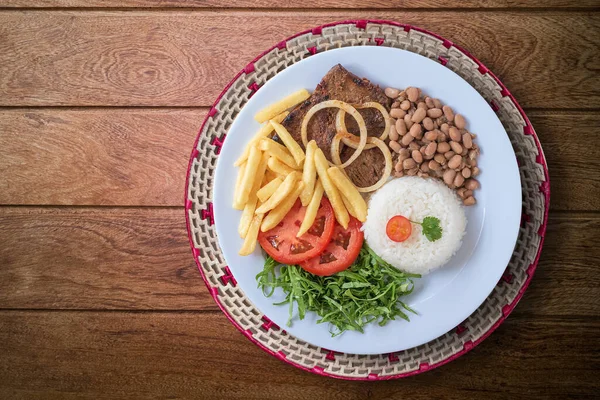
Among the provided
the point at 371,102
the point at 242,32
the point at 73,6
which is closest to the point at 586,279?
the point at 371,102

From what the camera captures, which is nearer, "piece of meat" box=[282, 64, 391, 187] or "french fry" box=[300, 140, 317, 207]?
"french fry" box=[300, 140, 317, 207]

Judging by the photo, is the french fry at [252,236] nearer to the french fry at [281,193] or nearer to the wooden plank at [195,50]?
the french fry at [281,193]

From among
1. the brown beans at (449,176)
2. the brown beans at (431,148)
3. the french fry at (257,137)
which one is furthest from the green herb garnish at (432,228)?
the french fry at (257,137)

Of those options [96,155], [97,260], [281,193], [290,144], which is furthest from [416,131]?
[97,260]

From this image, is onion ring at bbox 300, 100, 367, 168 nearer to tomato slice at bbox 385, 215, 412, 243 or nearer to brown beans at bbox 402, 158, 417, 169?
brown beans at bbox 402, 158, 417, 169

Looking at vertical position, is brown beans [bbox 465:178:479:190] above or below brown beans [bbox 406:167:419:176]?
above

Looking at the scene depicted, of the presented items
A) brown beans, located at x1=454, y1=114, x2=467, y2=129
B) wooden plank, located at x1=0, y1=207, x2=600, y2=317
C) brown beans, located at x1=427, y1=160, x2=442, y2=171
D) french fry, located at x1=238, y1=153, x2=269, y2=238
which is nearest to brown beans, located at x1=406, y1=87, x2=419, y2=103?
brown beans, located at x1=454, y1=114, x2=467, y2=129
